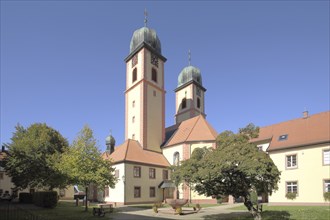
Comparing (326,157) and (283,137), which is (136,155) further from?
(326,157)

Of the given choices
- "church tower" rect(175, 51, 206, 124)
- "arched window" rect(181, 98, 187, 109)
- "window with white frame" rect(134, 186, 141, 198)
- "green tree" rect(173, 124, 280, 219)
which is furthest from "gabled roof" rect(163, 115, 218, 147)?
"green tree" rect(173, 124, 280, 219)

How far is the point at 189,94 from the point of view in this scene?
210 feet

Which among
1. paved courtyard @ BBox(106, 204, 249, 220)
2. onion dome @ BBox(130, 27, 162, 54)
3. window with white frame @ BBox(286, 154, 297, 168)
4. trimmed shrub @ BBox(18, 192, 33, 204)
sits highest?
onion dome @ BBox(130, 27, 162, 54)

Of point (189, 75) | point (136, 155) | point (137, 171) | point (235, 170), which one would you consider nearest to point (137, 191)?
point (137, 171)

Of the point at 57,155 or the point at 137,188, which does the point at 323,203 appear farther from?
the point at 57,155

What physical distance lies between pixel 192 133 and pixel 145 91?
10011 mm

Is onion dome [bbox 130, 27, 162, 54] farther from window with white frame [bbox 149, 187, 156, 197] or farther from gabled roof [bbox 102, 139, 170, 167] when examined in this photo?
window with white frame [bbox 149, 187, 156, 197]

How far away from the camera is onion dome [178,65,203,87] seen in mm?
66250

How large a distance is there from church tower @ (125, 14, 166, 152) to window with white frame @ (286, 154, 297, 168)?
20.4 metres

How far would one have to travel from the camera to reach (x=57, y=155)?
32062 millimetres

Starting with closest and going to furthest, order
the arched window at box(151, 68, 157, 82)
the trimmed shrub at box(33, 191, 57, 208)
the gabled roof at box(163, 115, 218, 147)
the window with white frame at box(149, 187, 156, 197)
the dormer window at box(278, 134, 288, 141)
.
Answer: the trimmed shrub at box(33, 191, 57, 208) < the dormer window at box(278, 134, 288, 141) < the window with white frame at box(149, 187, 156, 197) < the gabled roof at box(163, 115, 218, 147) < the arched window at box(151, 68, 157, 82)

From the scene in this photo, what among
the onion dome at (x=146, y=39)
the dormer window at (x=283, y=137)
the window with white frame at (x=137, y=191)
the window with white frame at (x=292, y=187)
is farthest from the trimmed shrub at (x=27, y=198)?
the dormer window at (x=283, y=137)

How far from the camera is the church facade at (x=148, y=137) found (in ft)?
129

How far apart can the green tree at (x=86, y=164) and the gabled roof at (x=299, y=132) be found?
20277 mm
